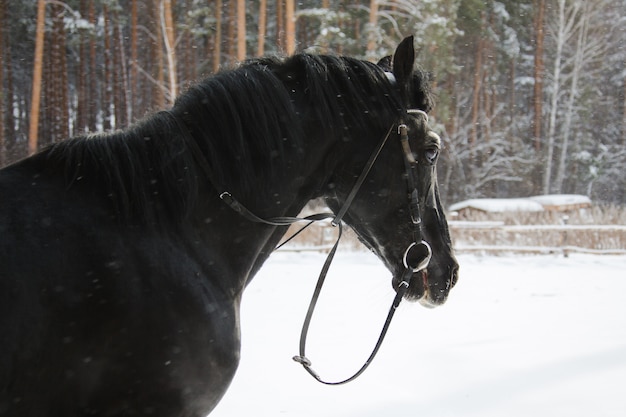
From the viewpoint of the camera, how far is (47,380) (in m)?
1.50

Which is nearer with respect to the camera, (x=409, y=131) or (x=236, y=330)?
(x=236, y=330)

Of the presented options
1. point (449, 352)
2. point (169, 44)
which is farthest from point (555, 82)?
point (449, 352)

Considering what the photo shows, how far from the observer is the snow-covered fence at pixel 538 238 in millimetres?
13898

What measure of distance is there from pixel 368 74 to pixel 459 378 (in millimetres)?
3451

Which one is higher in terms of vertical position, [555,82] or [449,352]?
[555,82]

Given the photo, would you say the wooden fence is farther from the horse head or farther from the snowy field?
the horse head

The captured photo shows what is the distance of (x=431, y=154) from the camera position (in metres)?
2.26

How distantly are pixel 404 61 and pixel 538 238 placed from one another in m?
13.6

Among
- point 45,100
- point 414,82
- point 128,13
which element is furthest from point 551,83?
point 414,82

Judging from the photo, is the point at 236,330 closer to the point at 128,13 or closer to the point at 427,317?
the point at 427,317

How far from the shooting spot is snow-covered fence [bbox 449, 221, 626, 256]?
13.9 meters

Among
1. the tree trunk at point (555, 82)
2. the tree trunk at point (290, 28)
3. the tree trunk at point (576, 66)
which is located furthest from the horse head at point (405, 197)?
the tree trunk at point (576, 66)

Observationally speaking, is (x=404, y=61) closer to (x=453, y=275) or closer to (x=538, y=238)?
(x=453, y=275)

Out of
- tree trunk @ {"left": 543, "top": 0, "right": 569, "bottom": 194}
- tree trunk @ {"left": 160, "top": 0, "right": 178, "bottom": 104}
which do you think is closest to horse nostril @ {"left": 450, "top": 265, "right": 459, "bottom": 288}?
tree trunk @ {"left": 160, "top": 0, "right": 178, "bottom": 104}
